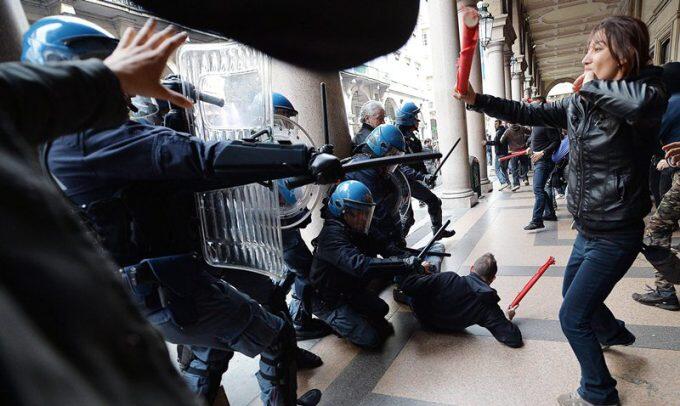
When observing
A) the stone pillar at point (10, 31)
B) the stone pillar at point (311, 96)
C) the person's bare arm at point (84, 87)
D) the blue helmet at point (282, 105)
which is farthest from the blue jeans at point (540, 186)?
the stone pillar at point (10, 31)

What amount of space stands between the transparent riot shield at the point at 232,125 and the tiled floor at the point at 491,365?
1.10 meters

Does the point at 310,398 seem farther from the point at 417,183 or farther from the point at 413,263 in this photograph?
the point at 417,183

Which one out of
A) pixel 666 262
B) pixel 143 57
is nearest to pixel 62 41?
pixel 143 57

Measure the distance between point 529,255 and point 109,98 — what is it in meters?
4.48

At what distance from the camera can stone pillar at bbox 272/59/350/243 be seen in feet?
11.7

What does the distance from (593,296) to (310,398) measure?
159cm

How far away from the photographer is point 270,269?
1.71 metres

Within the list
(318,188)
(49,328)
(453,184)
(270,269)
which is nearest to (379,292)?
(318,188)

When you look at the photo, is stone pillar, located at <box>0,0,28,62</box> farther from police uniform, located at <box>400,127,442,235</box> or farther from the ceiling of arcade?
the ceiling of arcade

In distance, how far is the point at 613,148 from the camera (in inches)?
66.6

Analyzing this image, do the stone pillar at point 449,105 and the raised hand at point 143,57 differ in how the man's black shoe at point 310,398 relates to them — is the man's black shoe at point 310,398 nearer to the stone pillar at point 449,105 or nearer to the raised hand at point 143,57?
the raised hand at point 143,57

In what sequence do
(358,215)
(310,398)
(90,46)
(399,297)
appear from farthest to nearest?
1. (399,297)
2. (358,215)
3. (310,398)
4. (90,46)

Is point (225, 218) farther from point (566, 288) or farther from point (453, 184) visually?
point (453, 184)

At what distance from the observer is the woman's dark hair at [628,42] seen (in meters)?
1.62
